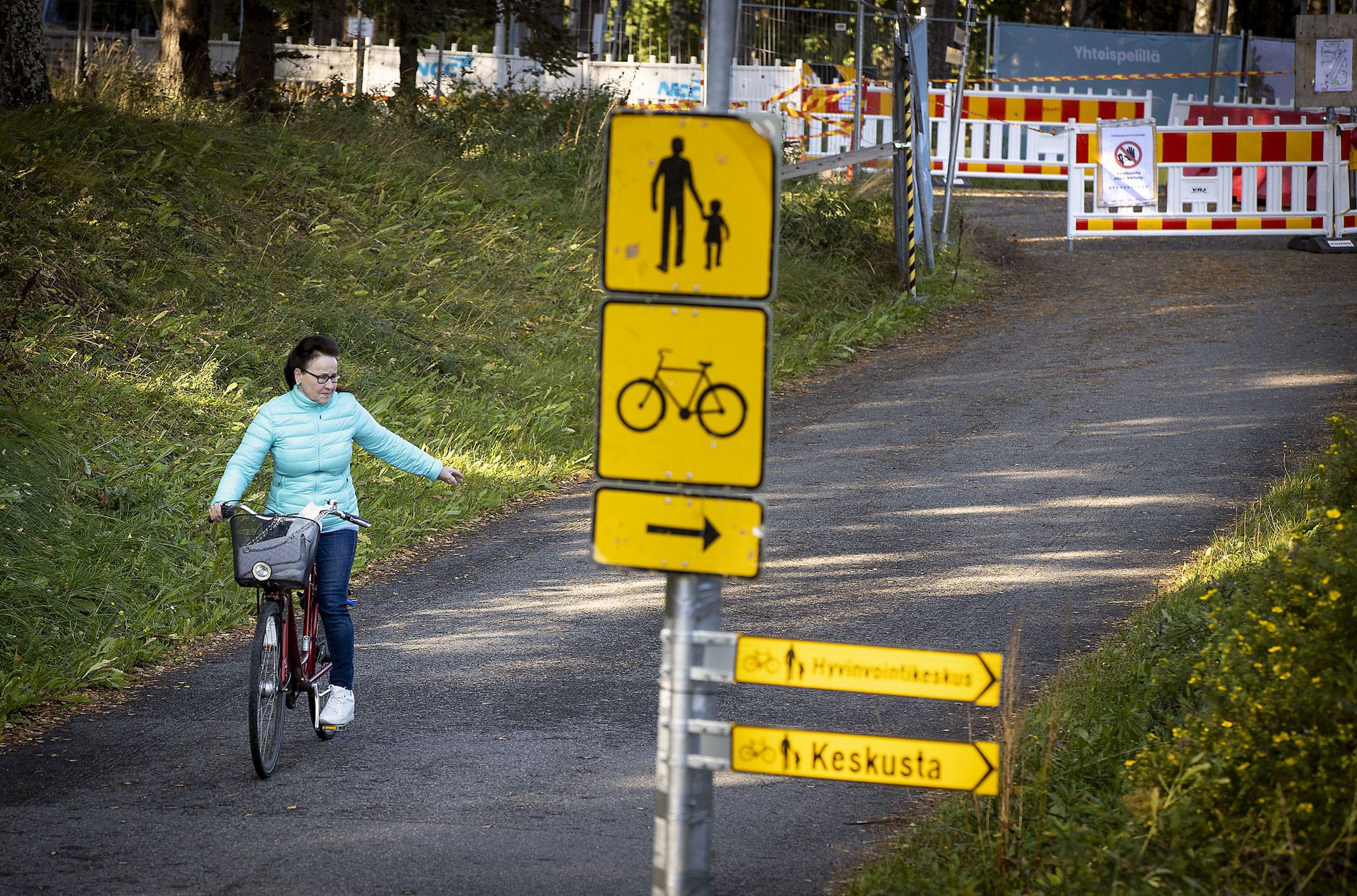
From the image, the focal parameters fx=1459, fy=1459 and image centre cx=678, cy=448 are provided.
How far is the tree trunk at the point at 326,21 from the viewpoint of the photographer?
18.2 m

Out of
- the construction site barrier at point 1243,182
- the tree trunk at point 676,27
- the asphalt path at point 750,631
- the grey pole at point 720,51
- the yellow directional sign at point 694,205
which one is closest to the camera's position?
the yellow directional sign at point 694,205

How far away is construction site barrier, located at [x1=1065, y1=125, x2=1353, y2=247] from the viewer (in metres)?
19.5

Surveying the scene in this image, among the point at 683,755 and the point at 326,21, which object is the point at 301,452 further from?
the point at 326,21

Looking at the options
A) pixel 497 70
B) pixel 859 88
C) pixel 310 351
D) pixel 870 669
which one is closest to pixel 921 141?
pixel 859 88

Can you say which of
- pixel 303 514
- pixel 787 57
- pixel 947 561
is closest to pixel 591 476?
pixel 947 561

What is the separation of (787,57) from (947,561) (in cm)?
2043

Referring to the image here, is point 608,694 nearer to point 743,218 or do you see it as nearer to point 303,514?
point 303,514

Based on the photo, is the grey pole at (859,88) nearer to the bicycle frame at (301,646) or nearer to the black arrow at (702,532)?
the bicycle frame at (301,646)

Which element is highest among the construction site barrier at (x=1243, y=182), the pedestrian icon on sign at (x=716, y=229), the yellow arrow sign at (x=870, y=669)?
the construction site barrier at (x=1243, y=182)

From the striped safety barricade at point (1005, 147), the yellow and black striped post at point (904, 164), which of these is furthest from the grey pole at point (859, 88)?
the striped safety barricade at point (1005, 147)

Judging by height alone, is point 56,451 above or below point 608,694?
above

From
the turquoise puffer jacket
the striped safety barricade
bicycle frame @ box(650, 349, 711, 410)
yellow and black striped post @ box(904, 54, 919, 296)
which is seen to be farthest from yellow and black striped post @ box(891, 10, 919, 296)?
bicycle frame @ box(650, 349, 711, 410)

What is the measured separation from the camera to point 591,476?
11.9m

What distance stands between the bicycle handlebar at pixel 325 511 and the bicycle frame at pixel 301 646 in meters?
0.25
